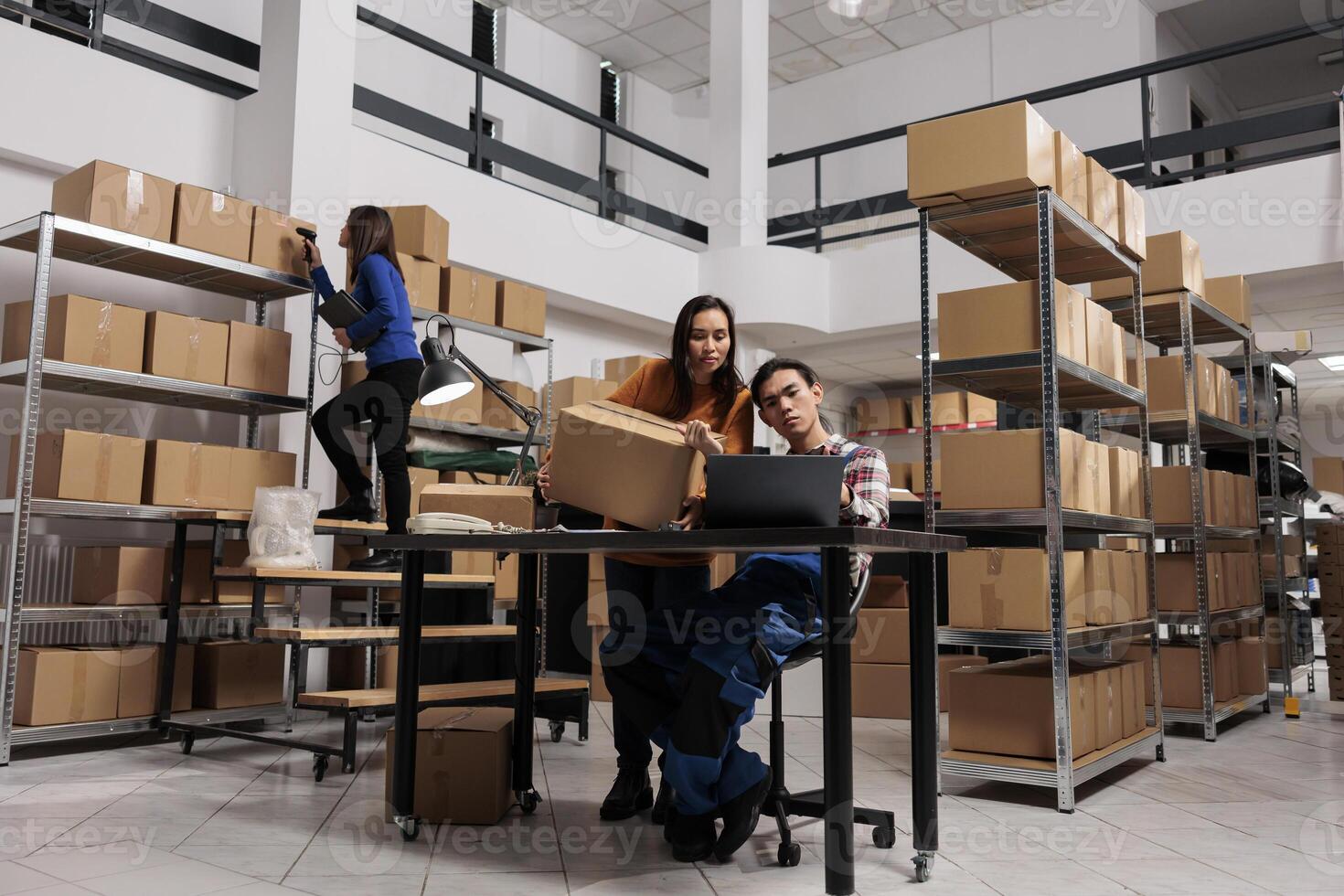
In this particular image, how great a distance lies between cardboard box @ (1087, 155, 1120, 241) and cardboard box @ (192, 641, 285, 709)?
3405 mm

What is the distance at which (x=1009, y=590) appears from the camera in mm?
3051

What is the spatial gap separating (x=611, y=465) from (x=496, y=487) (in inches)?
30.4

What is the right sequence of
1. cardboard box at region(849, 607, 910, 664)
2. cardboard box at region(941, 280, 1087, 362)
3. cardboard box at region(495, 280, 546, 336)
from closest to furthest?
cardboard box at region(941, 280, 1087, 362)
cardboard box at region(849, 607, 910, 664)
cardboard box at region(495, 280, 546, 336)

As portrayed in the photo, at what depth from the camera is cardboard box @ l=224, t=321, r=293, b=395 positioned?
403 cm

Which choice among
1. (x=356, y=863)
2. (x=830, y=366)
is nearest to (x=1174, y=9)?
(x=830, y=366)

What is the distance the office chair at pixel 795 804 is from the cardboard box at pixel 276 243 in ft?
9.14

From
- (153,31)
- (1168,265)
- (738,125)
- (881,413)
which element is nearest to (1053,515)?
(1168,265)

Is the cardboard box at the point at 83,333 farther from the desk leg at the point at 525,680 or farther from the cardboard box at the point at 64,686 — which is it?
the desk leg at the point at 525,680

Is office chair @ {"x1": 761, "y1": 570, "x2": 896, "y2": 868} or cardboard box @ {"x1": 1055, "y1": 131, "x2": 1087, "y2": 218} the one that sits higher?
cardboard box @ {"x1": 1055, "y1": 131, "x2": 1087, "y2": 218}

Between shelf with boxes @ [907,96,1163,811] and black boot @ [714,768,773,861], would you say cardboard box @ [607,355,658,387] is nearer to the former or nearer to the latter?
shelf with boxes @ [907,96,1163,811]

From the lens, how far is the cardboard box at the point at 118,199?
3.66 metres

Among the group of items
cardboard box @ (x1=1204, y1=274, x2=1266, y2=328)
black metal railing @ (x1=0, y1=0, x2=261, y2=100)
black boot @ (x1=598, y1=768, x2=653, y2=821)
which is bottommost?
black boot @ (x1=598, y1=768, x2=653, y2=821)

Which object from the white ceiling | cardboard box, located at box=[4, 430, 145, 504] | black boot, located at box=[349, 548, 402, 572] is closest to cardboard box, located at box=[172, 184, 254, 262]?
cardboard box, located at box=[4, 430, 145, 504]

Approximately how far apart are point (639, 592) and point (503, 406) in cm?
260
